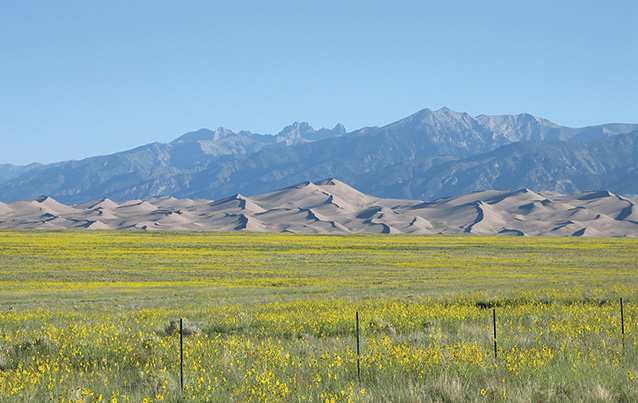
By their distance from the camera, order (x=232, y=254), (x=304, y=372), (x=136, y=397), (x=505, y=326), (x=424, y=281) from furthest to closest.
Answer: (x=232, y=254) → (x=424, y=281) → (x=505, y=326) → (x=304, y=372) → (x=136, y=397)

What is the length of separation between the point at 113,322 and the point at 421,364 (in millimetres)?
10502

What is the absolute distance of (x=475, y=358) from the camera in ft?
34.1

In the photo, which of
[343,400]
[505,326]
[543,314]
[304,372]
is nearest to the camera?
[343,400]

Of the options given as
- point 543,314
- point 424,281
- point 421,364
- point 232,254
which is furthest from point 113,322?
point 232,254

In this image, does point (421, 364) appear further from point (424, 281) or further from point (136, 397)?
point (424, 281)

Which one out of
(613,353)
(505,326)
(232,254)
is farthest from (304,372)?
(232,254)

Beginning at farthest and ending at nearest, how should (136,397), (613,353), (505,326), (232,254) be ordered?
(232,254) < (505,326) < (613,353) < (136,397)

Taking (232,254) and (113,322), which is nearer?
(113,322)

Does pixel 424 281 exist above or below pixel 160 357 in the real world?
below

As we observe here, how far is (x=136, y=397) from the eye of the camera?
916 centimetres

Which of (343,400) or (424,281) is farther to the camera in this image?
(424,281)

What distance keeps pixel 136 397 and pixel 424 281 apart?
3067 centimetres

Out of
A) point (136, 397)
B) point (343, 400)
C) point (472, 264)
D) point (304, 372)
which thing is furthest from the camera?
point (472, 264)

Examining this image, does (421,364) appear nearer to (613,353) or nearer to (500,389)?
(500,389)
